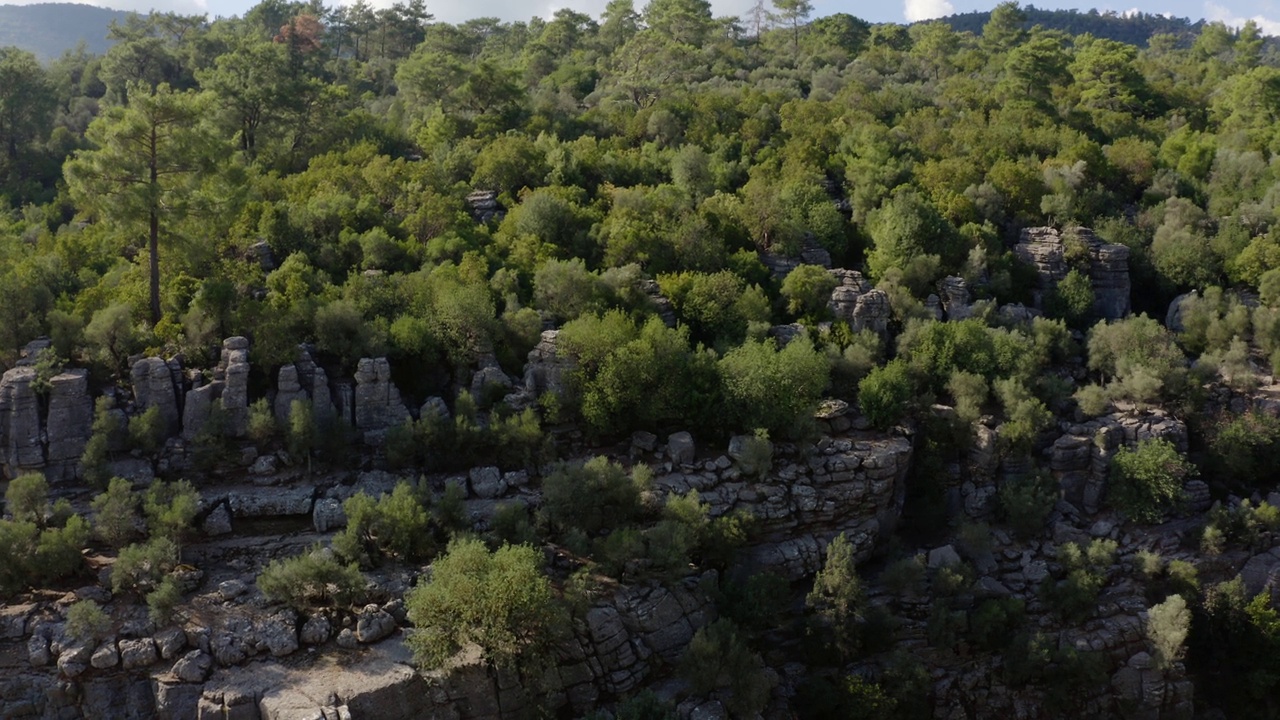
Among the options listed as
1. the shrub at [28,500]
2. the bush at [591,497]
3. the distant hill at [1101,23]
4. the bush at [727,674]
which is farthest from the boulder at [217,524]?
the distant hill at [1101,23]

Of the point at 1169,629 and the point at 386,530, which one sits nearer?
the point at 386,530

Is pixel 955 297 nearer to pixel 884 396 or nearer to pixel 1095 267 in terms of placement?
pixel 1095 267

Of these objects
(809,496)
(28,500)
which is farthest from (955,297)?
(28,500)


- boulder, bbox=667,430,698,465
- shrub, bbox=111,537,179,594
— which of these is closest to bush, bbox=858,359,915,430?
boulder, bbox=667,430,698,465

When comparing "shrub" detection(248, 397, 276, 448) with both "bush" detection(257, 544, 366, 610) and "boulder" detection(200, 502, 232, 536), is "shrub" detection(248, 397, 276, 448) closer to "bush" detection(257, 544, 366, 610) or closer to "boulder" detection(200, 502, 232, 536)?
"boulder" detection(200, 502, 232, 536)

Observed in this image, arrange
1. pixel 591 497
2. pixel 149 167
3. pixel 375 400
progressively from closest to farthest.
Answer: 1. pixel 591 497
2. pixel 375 400
3. pixel 149 167

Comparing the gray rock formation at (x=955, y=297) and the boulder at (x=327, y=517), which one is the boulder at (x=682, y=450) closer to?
the boulder at (x=327, y=517)
